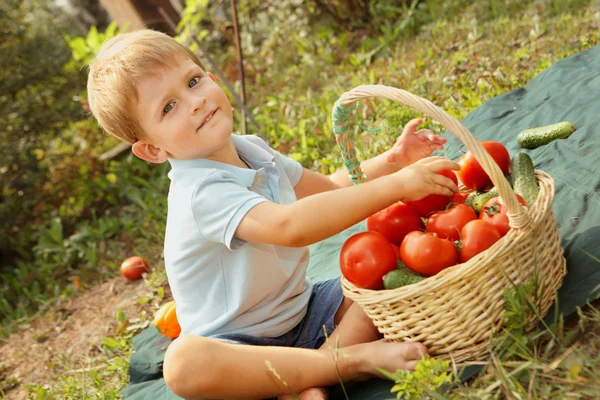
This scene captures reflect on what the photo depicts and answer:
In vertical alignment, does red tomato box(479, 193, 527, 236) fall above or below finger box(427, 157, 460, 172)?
below

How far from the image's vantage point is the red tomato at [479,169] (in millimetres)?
2547

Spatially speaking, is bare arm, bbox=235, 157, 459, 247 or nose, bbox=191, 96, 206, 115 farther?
nose, bbox=191, 96, 206, 115

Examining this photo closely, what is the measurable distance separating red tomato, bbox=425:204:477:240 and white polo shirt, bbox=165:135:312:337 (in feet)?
2.05

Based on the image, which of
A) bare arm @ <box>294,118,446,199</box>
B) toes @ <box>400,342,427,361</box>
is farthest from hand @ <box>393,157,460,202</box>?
toes @ <box>400,342,427,361</box>

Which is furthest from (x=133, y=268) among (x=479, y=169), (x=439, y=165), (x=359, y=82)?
(x=439, y=165)

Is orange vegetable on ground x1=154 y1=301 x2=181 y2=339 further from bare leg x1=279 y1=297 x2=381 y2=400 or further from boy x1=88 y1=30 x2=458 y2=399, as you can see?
bare leg x1=279 y1=297 x2=381 y2=400

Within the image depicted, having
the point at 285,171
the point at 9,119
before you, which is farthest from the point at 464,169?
the point at 9,119

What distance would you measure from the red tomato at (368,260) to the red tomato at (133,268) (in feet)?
8.81

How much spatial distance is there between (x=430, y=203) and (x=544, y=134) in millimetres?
1177

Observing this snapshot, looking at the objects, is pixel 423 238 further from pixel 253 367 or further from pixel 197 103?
pixel 197 103

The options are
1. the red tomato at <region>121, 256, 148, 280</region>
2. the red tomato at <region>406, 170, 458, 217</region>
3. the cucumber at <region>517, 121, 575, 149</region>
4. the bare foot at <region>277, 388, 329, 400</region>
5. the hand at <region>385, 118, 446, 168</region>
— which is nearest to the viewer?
the bare foot at <region>277, 388, 329, 400</region>

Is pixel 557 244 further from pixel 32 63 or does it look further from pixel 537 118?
pixel 32 63

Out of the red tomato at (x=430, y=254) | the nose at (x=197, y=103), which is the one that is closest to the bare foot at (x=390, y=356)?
the red tomato at (x=430, y=254)

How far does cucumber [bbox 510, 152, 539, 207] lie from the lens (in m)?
2.29
